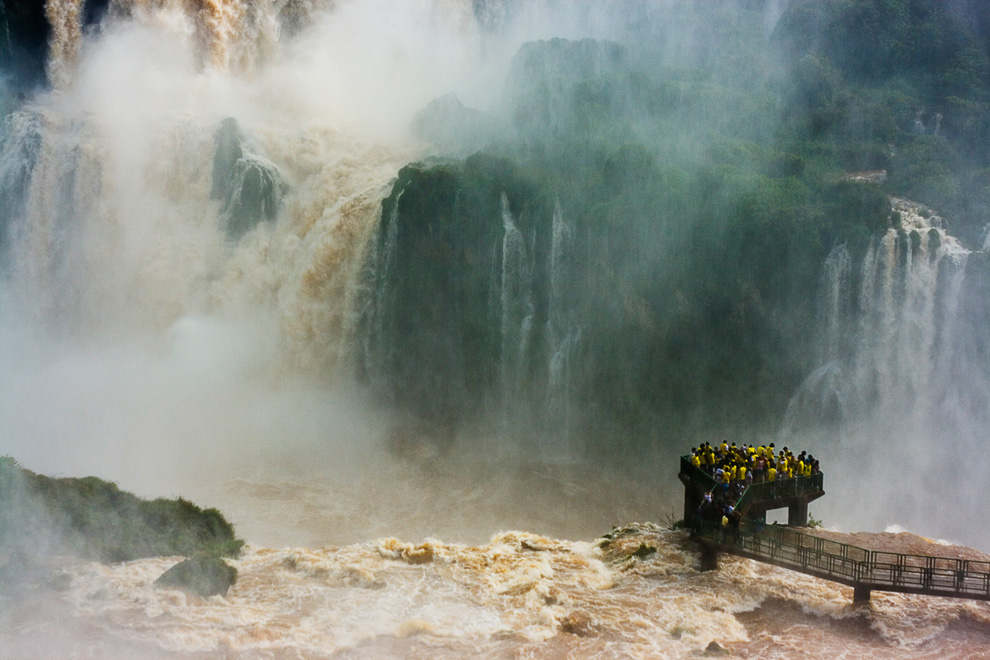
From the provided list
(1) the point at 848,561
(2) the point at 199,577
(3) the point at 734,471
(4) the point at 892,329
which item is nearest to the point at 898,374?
(4) the point at 892,329

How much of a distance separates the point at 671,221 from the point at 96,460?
804 inches

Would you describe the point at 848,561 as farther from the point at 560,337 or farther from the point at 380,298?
the point at 380,298

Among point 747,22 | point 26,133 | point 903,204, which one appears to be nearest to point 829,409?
point 903,204

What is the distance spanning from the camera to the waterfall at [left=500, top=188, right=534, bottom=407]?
96.5 ft

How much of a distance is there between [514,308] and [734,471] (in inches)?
507

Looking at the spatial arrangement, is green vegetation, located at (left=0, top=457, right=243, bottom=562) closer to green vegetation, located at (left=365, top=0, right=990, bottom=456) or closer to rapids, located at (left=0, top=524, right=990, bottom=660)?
rapids, located at (left=0, top=524, right=990, bottom=660)

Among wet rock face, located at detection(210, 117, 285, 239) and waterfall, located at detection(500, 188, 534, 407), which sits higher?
wet rock face, located at detection(210, 117, 285, 239)

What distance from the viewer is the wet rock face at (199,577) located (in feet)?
53.1

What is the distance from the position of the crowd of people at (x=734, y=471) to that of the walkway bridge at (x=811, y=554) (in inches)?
7.7

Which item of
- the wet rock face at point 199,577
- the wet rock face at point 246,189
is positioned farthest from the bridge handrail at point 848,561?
the wet rock face at point 246,189

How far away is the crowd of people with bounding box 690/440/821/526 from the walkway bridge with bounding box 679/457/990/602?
0.64 ft

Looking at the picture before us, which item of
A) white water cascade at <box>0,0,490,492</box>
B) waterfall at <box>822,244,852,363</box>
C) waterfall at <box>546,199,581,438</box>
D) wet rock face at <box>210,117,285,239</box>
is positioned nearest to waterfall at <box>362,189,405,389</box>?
white water cascade at <box>0,0,490,492</box>

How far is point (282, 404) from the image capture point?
30.8m

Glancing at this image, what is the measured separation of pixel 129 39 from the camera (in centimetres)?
4016
